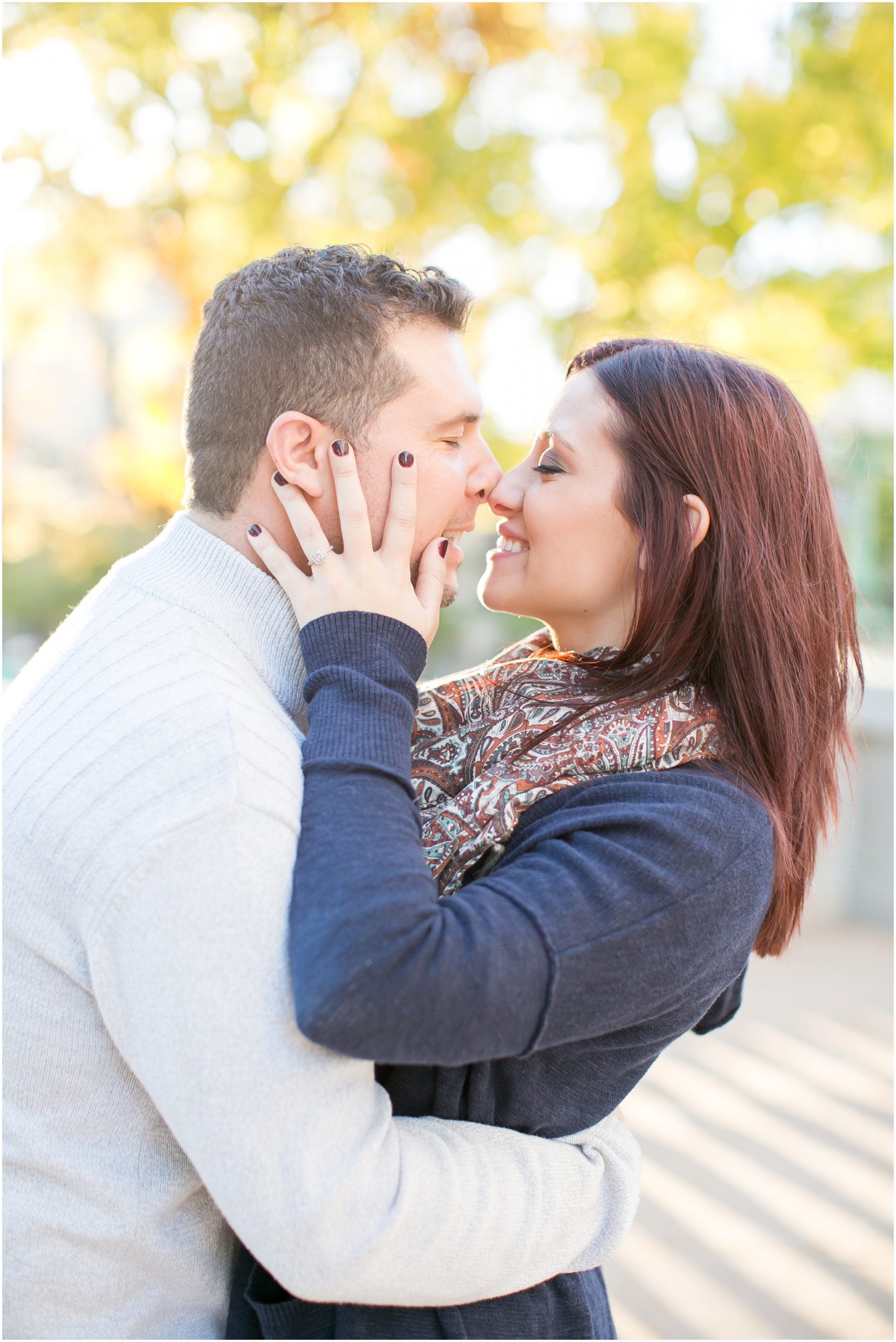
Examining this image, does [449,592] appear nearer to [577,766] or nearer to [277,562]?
[277,562]

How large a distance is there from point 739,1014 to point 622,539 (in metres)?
4.04

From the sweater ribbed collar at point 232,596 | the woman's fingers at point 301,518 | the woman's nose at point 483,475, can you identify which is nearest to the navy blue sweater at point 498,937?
the sweater ribbed collar at point 232,596

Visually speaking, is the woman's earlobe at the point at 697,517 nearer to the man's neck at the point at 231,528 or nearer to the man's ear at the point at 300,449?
the man's ear at the point at 300,449

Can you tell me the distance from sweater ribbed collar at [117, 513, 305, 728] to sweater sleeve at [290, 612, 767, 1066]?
4.9 inches

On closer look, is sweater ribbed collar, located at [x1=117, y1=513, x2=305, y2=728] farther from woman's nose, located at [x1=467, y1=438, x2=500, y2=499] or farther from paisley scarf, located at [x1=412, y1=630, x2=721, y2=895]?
woman's nose, located at [x1=467, y1=438, x2=500, y2=499]

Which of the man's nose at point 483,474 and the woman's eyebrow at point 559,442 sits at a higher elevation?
the woman's eyebrow at point 559,442

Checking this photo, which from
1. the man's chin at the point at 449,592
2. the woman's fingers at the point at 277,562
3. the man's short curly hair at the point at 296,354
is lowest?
the man's chin at the point at 449,592

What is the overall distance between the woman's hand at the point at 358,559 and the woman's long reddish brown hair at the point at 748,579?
375 mm

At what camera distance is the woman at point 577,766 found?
51.2 inches

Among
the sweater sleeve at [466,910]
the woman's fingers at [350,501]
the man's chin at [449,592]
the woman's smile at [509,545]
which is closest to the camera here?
the sweater sleeve at [466,910]

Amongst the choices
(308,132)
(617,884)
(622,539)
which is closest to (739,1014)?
(622,539)

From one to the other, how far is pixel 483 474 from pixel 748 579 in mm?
601

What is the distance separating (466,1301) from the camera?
4.81 ft

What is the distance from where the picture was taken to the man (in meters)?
1.26
